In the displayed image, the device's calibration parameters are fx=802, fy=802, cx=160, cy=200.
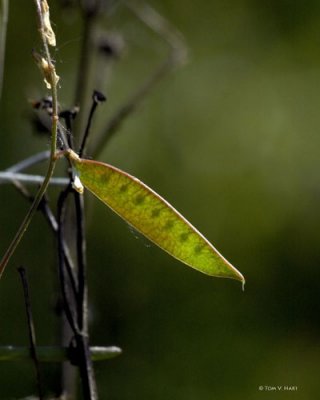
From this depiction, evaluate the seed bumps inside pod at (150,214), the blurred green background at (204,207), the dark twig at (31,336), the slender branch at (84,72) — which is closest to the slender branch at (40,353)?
the dark twig at (31,336)

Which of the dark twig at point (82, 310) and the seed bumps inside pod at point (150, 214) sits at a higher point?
the seed bumps inside pod at point (150, 214)

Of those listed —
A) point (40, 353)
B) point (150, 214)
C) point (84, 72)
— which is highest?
point (84, 72)

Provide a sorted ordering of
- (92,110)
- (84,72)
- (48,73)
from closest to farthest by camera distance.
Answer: (48,73)
(92,110)
(84,72)

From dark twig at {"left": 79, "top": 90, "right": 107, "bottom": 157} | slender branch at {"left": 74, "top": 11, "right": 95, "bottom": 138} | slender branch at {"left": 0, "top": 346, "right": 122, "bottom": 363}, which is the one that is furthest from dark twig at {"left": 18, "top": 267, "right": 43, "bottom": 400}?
slender branch at {"left": 74, "top": 11, "right": 95, "bottom": 138}

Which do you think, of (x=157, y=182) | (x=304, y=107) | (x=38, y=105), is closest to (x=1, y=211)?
(x=157, y=182)

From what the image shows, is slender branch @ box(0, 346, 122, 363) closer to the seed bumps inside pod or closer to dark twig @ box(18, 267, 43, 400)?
dark twig @ box(18, 267, 43, 400)

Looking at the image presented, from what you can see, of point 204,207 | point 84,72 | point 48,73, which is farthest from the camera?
point 204,207

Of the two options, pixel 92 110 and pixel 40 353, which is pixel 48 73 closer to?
pixel 92 110

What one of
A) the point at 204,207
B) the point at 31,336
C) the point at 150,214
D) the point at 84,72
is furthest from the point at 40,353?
the point at 204,207

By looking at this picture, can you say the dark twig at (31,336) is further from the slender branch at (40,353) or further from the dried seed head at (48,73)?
the dried seed head at (48,73)

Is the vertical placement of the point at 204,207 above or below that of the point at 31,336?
above
